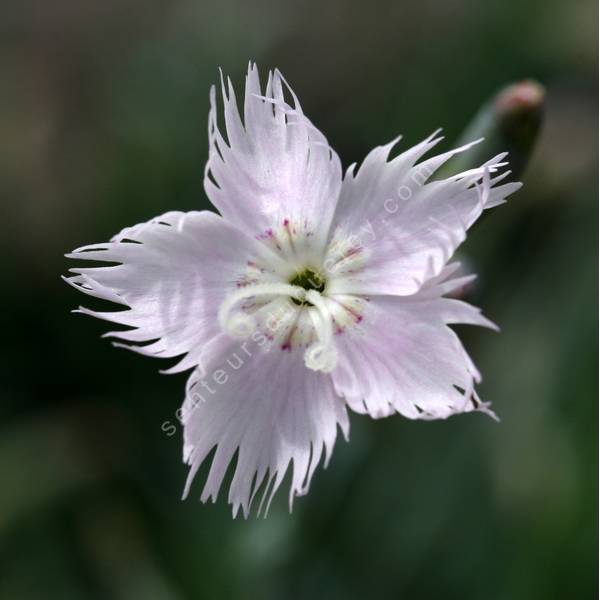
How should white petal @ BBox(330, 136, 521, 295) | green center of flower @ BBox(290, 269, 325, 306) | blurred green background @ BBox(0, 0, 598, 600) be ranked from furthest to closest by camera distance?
blurred green background @ BBox(0, 0, 598, 600) < green center of flower @ BBox(290, 269, 325, 306) < white petal @ BBox(330, 136, 521, 295)

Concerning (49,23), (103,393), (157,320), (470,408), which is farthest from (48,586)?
(49,23)

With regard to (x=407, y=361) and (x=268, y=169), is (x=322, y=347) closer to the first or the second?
(x=407, y=361)

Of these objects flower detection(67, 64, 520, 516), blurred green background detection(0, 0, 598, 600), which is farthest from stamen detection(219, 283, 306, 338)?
blurred green background detection(0, 0, 598, 600)

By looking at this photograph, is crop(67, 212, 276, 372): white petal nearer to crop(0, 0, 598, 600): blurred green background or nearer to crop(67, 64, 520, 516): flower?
crop(67, 64, 520, 516): flower

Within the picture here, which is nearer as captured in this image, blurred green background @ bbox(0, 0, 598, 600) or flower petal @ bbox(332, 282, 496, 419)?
flower petal @ bbox(332, 282, 496, 419)

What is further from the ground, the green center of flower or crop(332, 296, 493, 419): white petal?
the green center of flower

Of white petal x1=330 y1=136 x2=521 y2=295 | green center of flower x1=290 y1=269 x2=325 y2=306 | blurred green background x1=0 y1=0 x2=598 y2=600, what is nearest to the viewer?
white petal x1=330 y1=136 x2=521 y2=295

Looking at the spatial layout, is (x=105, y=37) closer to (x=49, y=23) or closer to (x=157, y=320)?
(x=49, y=23)
